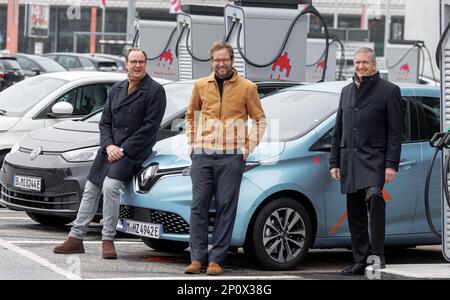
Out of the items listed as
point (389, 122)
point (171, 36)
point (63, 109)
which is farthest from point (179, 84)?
point (171, 36)

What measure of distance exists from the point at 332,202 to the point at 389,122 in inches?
36.0

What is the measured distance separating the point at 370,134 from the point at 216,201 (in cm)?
134

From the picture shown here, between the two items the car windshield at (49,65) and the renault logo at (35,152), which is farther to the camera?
the car windshield at (49,65)

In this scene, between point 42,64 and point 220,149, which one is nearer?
point 220,149

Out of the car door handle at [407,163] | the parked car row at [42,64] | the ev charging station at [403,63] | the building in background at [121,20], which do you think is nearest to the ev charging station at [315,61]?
the ev charging station at [403,63]

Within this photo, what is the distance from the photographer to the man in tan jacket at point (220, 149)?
30.8 feet

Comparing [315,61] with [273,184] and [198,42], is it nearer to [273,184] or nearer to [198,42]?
[198,42]

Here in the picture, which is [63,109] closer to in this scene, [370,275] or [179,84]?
[179,84]

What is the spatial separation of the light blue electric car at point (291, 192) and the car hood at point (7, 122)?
3554mm

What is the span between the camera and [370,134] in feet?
31.1

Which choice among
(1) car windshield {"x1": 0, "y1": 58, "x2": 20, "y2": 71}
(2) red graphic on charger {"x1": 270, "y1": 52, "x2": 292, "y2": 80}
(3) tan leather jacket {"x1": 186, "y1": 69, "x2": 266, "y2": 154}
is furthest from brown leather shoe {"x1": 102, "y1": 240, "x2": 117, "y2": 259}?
(1) car windshield {"x1": 0, "y1": 58, "x2": 20, "y2": 71}

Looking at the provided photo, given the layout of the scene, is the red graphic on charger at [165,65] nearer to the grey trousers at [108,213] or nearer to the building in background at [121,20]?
the grey trousers at [108,213]

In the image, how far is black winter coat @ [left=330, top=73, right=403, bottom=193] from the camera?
30.9 feet

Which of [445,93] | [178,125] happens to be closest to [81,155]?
[178,125]
